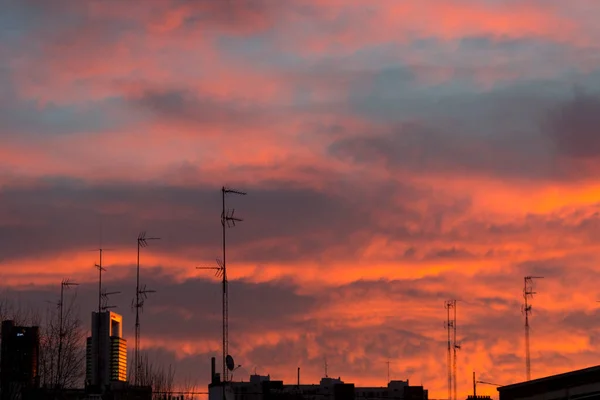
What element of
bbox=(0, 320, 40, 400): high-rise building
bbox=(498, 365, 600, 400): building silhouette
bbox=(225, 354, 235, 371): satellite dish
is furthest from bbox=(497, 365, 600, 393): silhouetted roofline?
bbox=(0, 320, 40, 400): high-rise building

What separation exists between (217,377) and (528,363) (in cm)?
3333

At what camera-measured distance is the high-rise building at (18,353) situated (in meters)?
152

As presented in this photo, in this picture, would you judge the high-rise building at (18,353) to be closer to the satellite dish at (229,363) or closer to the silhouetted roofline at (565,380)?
the satellite dish at (229,363)

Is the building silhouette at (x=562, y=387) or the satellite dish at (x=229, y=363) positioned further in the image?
the satellite dish at (x=229, y=363)

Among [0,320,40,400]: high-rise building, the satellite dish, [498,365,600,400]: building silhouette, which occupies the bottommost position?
[498,365,600,400]: building silhouette

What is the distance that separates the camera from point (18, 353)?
587 ft

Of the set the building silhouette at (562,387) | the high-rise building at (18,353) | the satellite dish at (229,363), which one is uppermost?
the high-rise building at (18,353)

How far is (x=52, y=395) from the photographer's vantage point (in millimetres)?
119062

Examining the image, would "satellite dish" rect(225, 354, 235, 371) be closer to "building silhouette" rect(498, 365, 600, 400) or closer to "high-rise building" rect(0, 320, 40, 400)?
"building silhouette" rect(498, 365, 600, 400)

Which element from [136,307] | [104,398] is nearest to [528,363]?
[136,307]

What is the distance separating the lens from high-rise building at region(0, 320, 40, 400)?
499 feet

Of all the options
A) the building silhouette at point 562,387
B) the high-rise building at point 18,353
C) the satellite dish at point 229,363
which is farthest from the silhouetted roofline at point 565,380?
the high-rise building at point 18,353

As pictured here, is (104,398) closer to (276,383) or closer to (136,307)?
(136,307)

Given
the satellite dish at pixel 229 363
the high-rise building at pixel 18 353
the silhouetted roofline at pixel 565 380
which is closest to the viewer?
the silhouetted roofline at pixel 565 380
